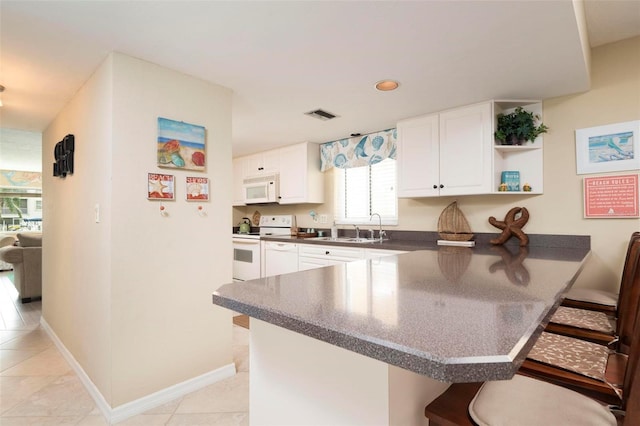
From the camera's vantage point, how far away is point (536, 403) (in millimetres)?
799

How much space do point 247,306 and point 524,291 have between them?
2.73 ft

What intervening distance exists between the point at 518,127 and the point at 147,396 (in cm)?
327

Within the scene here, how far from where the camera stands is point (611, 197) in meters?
2.26

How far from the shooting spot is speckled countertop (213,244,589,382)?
20.3 inches

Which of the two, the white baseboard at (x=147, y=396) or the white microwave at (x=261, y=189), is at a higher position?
the white microwave at (x=261, y=189)

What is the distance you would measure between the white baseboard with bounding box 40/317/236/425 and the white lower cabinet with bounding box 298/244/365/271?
4.93 ft

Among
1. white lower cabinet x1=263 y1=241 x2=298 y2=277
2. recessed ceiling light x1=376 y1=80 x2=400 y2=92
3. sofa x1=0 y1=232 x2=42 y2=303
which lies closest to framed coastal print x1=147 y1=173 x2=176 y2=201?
recessed ceiling light x1=376 y1=80 x2=400 y2=92

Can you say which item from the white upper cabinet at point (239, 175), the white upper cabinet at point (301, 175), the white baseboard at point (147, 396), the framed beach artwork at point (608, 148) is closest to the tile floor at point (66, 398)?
the white baseboard at point (147, 396)

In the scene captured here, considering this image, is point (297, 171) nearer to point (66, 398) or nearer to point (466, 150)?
point (466, 150)

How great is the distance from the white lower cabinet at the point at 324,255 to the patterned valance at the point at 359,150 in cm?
108

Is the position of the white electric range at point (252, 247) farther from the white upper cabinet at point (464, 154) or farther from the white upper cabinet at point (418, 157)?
the white upper cabinet at point (464, 154)

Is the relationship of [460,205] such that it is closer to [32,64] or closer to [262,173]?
[262,173]

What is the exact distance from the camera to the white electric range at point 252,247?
14.4 feet

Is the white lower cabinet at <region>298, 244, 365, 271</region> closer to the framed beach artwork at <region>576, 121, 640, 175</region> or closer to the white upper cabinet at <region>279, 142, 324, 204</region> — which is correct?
the white upper cabinet at <region>279, 142, 324, 204</region>
